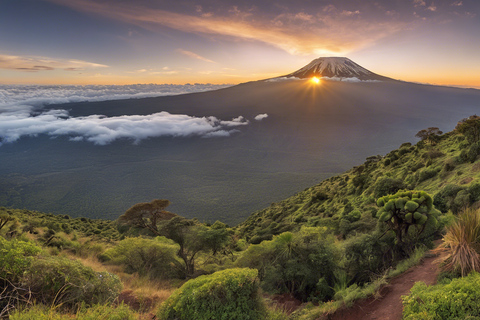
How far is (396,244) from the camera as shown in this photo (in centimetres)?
785

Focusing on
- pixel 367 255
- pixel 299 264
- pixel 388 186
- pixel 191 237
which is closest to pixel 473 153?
pixel 388 186

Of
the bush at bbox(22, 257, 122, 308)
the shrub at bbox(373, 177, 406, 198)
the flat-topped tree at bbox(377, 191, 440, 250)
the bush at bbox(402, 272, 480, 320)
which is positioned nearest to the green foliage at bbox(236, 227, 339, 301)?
the flat-topped tree at bbox(377, 191, 440, 250)

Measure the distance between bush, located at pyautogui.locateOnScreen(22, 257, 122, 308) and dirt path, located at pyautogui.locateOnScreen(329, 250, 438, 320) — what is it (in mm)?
5711

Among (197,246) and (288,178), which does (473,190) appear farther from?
(288,178)

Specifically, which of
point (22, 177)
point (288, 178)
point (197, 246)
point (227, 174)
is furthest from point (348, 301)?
point (22, 177)

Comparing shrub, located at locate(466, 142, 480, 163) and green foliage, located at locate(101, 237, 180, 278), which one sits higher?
shrub, located at locate(466, 142, 480, 163)

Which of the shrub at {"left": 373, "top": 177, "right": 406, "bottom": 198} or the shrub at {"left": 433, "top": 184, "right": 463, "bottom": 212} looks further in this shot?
the shrub at {"left": 373, "top": 177, "right": 406, "bottom": 198}

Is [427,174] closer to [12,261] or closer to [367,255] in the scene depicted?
[367,255]

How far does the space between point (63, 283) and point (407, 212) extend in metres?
9.47

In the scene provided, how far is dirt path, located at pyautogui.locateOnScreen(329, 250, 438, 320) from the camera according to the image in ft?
17.4

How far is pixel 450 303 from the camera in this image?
3.52 m

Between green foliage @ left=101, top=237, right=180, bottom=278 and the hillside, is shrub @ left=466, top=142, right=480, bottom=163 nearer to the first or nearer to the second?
the hillside

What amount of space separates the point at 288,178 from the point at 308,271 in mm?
116794

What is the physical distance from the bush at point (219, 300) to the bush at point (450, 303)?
284 centimetres
